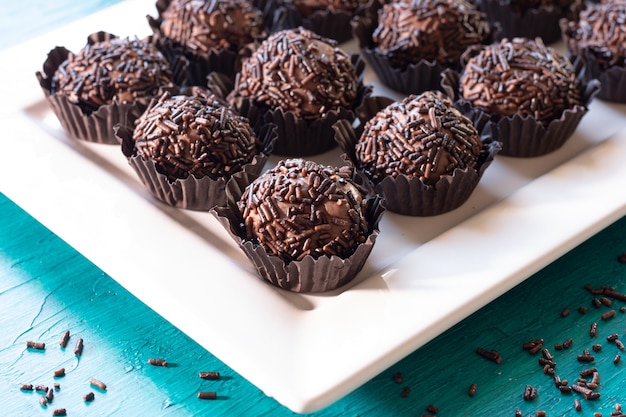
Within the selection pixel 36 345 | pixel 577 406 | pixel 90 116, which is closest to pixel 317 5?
pixel 90 116

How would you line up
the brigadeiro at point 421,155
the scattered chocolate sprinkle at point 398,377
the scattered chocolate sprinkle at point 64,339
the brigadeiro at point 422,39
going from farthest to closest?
the brigadeiro at point 422,39 < the brigadeiro at point 421,155 < the scattered chocolate sprinkle at point 64,339 < the scattered chocolate sprinkle at point 398,377

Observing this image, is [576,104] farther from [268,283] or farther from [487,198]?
[268,283]

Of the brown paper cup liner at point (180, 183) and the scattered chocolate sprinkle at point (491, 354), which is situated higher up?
the brown paper cup liner at point (180, 183)

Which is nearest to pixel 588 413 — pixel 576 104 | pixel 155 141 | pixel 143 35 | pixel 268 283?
pixel 268 283

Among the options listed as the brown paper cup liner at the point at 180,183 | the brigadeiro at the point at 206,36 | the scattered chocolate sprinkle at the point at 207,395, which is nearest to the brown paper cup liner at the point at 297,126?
the brown paper cup liner at the point at 180,183

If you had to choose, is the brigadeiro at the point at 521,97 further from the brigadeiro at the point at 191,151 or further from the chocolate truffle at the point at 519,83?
the brigadeiro at the point at 191,151

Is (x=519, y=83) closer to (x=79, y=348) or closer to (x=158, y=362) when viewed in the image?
(x=158, y=362)
